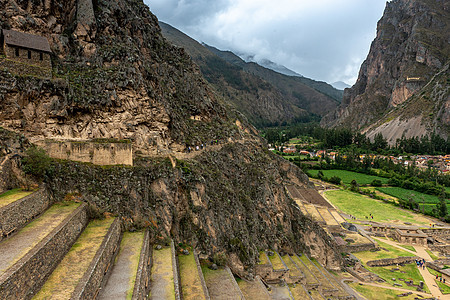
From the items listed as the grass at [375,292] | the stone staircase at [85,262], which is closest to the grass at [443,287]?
the grass at [375,292]

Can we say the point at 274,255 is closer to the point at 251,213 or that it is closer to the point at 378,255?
the point at 251,213

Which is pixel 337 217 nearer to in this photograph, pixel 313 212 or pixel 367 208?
pixel 313 212

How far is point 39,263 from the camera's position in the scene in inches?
560

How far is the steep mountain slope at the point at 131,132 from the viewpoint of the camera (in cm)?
2362

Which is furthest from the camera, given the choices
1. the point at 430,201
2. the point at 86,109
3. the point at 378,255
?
the point at 430,201

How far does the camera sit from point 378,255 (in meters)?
49.6

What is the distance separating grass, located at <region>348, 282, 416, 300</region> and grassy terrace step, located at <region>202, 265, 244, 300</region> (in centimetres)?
2166

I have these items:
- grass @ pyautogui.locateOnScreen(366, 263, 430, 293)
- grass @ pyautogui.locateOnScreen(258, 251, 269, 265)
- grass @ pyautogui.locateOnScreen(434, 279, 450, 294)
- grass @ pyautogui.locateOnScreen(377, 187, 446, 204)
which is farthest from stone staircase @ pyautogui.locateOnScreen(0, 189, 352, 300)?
grass @ pyautogui.locateOnScreen(377, 187, 446, 204)

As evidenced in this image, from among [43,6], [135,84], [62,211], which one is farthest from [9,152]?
[43,6]

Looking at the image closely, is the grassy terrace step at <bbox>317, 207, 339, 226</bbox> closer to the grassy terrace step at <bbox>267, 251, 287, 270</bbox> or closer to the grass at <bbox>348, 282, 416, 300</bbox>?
the grass at <bbox>348, 282, 416, 300</bbox>

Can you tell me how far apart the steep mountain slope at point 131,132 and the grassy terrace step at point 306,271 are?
1.68 meters

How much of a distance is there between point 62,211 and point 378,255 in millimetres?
50525

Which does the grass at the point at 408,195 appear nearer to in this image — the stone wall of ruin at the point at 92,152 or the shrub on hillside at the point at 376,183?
the shrub on hillside at the point at 376,183

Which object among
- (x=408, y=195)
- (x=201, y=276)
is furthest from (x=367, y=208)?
(x=201, y=276)
